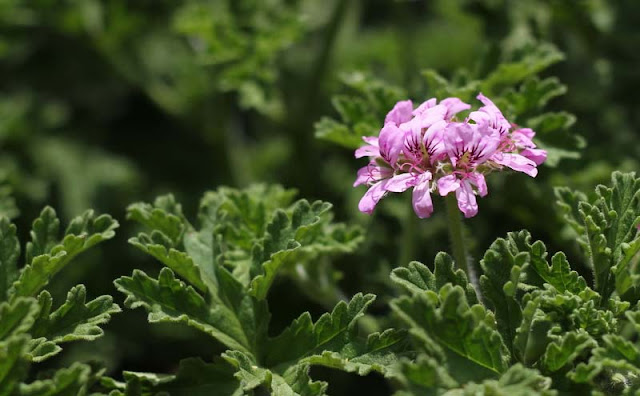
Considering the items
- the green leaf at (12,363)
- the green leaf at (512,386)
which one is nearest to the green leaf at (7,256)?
the green leaf at (12,363)

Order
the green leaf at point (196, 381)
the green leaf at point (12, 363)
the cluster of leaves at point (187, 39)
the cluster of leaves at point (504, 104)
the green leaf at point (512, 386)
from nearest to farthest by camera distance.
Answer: the green leaf at point (512, 386)
the green leaf at point (12, 363)
the green leaf at point (196, 381)
the cluster of leaves at point (504, 104)
the cluster of leaves at point (187, 39)

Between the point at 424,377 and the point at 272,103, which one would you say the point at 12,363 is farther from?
the point at 272,103

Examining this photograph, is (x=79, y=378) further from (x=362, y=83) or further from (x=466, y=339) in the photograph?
(x=362, y=83)

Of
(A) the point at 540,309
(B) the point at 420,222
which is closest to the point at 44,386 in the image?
(A) the point at 540,309

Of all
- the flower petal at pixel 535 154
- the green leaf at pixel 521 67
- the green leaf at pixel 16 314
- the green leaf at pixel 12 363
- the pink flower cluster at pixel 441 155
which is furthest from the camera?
the green leaf at pixel 521 67

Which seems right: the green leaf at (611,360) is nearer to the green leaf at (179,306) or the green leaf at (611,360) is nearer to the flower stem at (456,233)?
the flower stem at (456,233)

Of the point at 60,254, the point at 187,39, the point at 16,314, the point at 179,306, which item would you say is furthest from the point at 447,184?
the point at 187,39
